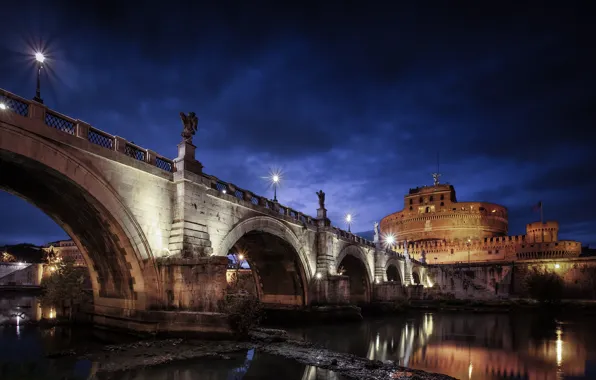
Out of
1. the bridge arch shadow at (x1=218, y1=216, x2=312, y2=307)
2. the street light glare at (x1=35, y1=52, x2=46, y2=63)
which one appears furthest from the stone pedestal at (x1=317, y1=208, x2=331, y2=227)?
the street light glare at (x1=35, y1=52, x2=46, y2=63)

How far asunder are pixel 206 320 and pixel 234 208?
7.07 m

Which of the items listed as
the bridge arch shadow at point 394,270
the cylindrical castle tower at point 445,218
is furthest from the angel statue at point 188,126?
the cylindrical castle tower at point 445,218

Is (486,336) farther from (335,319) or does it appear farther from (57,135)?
(57,135)

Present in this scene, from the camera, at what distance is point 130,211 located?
47.8 feet

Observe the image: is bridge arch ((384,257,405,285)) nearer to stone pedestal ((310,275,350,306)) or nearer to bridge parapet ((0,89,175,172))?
stone pedestal ((310,275,350,306))

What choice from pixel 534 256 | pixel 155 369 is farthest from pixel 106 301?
pixel 534 256

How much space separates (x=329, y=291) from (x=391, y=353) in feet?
38.2

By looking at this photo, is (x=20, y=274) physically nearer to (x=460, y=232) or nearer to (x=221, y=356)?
(x=221, y=356)

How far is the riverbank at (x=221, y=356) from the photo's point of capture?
34.9 feet

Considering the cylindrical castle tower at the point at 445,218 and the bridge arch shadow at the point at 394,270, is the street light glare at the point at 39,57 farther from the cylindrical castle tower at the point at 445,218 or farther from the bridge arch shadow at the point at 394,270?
the cylindrical castle tower at the point at 445,218

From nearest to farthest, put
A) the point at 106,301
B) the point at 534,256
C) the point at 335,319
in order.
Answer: the point at 106,301
the point at 335,319
the point at 534,256

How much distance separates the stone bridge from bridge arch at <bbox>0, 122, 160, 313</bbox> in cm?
4

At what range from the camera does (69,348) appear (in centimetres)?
1334

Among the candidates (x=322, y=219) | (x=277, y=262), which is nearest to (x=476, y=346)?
(x=277, y=262)
